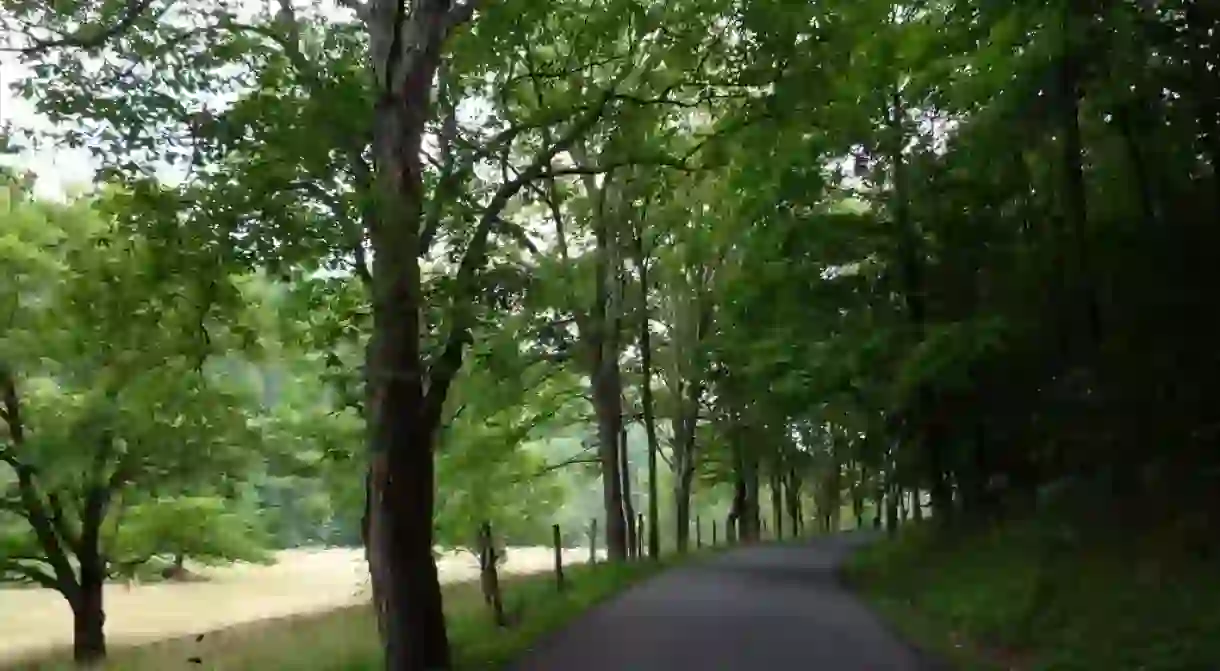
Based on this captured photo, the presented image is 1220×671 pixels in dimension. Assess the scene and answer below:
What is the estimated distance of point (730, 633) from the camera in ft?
42.7

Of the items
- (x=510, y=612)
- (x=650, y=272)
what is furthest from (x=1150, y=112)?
(x=650, y=272)

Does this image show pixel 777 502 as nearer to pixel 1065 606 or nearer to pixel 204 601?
pixel 204 601

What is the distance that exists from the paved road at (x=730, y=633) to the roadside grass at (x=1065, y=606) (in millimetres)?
660

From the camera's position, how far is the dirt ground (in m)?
26.4

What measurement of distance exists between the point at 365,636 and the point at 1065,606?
1000 centimetres

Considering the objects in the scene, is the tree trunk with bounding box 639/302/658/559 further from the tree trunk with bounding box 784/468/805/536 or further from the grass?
the tree trunk with bounding box 784/468/805/536

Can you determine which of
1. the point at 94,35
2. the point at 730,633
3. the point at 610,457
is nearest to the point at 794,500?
the point at 610,457

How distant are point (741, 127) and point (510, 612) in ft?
24.7

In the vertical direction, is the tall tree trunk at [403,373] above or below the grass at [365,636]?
above

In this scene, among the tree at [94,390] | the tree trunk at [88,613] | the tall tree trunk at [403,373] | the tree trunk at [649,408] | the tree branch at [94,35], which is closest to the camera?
the tree branch at [94,35]

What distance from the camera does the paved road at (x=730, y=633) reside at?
1092 cm

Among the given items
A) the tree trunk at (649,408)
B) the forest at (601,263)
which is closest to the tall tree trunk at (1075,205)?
the forest at (601,263)

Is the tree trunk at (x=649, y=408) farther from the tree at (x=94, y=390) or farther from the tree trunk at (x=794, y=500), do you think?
the tree trunk at (x=794, y=500)

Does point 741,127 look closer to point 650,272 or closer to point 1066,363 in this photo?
point 1066,363
